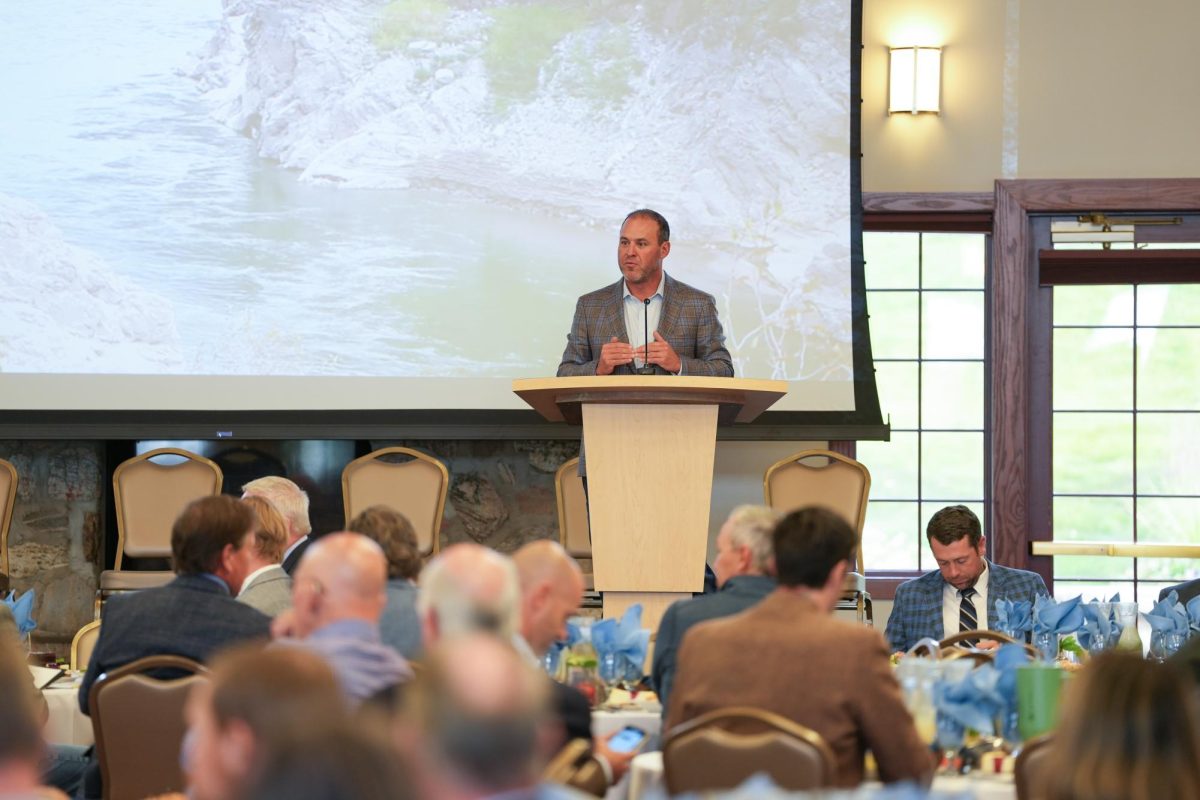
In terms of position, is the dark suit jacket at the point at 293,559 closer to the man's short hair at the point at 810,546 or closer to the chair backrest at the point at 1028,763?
the man's short hair at the point at 810,546

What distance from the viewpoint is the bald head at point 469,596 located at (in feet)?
8.52

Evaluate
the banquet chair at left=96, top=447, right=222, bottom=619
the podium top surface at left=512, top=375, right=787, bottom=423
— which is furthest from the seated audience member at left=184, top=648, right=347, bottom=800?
the banquet chair at left=96, top=447, right=222, bottom=619

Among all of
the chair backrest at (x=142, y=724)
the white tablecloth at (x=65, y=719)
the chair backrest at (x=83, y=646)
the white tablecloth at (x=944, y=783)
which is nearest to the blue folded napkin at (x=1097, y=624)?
the white tablecloth at (x=944, y=783)

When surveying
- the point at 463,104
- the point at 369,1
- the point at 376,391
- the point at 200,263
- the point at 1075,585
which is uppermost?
the point at 369,1

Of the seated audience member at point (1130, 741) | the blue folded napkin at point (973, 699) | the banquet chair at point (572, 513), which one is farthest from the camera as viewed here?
the banquet chair at point (572, 513)

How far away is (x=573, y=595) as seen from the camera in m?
3.29

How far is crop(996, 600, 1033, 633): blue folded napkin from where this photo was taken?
4.81 m

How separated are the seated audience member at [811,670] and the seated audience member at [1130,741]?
3.44 ft

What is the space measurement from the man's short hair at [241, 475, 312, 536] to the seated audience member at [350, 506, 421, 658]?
115 centimetres

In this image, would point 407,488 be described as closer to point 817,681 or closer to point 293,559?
point 293,559

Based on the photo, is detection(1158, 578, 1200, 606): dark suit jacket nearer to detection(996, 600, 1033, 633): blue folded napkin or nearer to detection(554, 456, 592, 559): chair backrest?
detection(996, 600, 1033, 633): blue folded napkin

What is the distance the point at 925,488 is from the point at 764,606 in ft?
17.6

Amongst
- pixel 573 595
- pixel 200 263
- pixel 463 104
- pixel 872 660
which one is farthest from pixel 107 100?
pixel 872 660

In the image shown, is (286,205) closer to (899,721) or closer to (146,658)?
(146,658)
